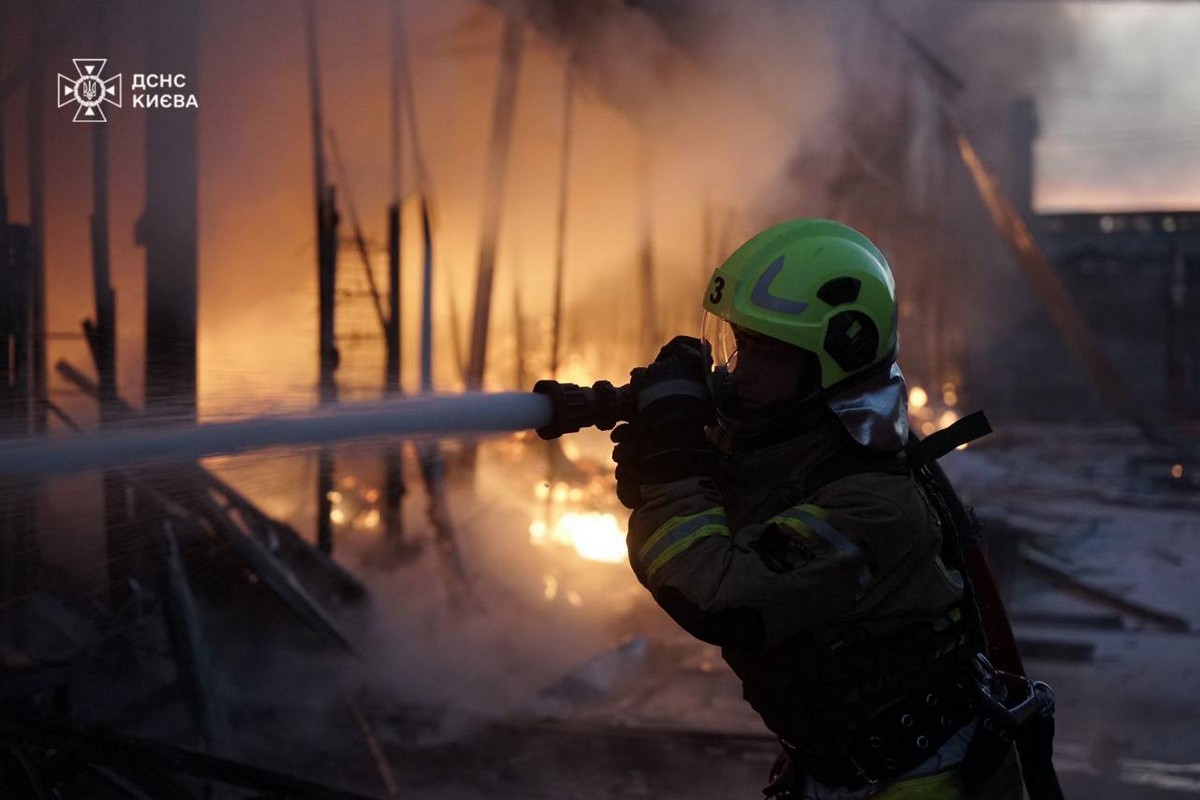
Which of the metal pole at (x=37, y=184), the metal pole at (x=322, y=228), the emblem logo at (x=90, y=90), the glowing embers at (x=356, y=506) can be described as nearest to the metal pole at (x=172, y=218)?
the emblem logo at (x=90, y=90)

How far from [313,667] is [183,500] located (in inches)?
37.7

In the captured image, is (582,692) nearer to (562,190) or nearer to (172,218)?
(172,218)

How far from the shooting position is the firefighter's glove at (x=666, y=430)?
1.71 meters

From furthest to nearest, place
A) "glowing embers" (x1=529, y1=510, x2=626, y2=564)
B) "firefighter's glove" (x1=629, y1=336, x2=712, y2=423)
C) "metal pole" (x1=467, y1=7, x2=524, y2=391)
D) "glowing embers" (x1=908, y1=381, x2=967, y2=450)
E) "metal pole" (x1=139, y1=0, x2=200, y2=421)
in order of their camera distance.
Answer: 1. "glowing embers" (x1=908, y1=381, x2=967, y2=450)
2. "glowing embers" (x1=529, y1=510, x2=626, y2=564)
3. "metal pole" (x1=467, y1=7, x2=524, y2=391)
4. "metal pole" (x1=139, y1=0, x2=200, y2=421)
5. "firefighter's glove" (x1=629, y1=336, x2=712, y2=423)

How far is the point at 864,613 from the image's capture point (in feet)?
5.63

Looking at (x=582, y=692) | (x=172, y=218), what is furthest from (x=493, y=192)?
(x=582, y=692)

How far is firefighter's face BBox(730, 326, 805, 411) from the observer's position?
71.3 inches

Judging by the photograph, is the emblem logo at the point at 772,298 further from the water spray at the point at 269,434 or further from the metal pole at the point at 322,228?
the metal pole at the point at 322,228

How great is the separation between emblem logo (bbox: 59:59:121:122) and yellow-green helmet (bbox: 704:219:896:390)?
363 cm

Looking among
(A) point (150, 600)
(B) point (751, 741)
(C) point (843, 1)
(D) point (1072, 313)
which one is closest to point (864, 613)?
(B) point (751, 741)

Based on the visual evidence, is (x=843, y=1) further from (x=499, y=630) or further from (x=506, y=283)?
(x=499, y=630)

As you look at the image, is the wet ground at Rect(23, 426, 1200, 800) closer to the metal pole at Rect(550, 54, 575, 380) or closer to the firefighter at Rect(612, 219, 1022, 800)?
the metal pole at Rect(550, 54, 575, 380)

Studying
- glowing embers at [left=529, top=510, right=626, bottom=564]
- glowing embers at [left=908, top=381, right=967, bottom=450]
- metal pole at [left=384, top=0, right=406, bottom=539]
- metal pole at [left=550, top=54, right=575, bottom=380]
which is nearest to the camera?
metal pole at [left=384, top=0, right=406, bottom=539]

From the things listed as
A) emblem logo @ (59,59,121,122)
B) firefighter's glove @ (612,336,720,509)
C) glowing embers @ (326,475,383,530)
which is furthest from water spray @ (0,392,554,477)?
glowing embers @ (326,475,383,530)
